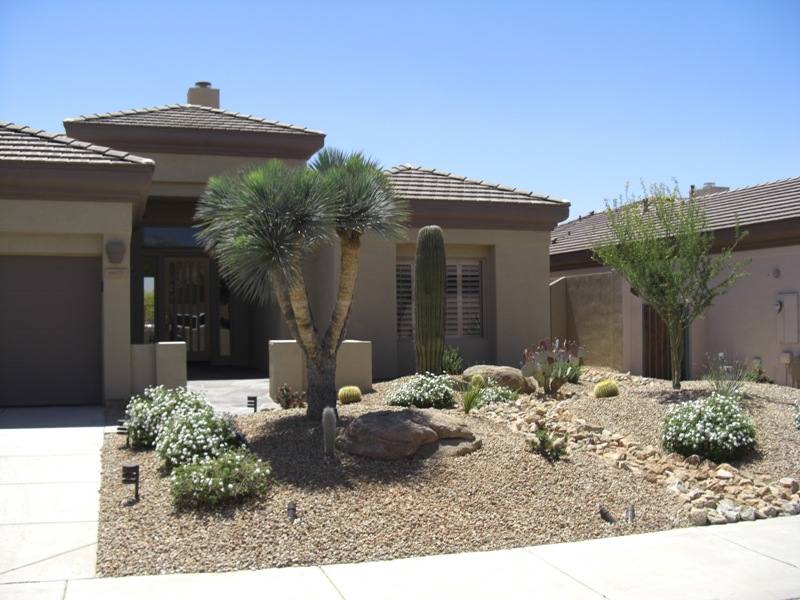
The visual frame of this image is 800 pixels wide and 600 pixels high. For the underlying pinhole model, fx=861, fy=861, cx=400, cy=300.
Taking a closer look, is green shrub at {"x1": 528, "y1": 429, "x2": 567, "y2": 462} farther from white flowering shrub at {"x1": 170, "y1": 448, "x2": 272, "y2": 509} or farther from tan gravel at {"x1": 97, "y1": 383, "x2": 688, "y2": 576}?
white flowering shrub at {"x1": 170, "y1": 448, "x2": 272, "y2": 509}

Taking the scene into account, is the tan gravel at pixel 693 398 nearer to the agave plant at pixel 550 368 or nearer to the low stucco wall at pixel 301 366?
the agave plant at pixel 550 368

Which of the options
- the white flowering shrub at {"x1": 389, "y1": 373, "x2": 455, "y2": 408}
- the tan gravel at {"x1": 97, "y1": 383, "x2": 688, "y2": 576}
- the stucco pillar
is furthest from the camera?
the stucco pillar

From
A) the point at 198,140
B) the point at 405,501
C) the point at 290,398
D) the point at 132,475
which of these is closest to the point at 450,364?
the point at 290,398

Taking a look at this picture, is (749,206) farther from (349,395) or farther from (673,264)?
(349,395)

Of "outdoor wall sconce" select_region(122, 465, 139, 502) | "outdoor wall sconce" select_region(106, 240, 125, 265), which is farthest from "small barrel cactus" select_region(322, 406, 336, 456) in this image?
"outdoor wall sconce" select_region(106, 240, 125, 265)

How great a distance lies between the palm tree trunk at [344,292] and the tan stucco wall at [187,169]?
323 inches

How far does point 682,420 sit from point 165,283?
13939 millimetres

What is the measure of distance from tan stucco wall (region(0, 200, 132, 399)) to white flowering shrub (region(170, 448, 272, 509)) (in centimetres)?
600

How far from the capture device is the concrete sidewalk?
6051mm

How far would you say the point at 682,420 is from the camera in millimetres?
10266

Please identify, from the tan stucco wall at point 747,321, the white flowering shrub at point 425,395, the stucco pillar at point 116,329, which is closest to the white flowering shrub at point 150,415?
the white flowering shrub at point 425,395

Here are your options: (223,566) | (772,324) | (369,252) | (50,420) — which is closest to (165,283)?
(369,252)

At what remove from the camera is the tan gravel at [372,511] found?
6.84 m

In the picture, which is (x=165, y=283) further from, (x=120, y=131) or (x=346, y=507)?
(x=346, y=507)
